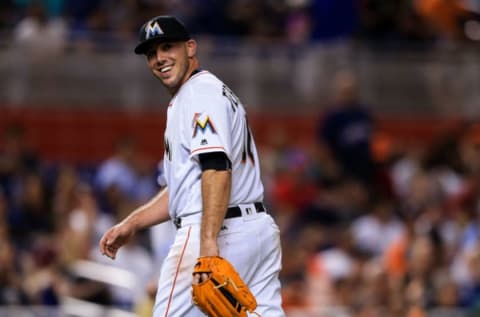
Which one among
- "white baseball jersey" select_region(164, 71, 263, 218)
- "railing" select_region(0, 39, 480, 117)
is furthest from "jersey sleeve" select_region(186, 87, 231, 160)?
"railing" select_region(0, 39, 480, 117)

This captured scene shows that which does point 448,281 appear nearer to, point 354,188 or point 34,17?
point 354,188

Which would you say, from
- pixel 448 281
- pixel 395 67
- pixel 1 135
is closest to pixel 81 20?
pixel 1 135

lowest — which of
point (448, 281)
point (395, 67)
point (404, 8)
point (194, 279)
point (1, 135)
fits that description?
point (194, 279)

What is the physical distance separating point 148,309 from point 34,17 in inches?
273

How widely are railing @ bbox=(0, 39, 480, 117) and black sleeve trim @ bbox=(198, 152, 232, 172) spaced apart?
8862 millimetres

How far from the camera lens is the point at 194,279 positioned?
5.77 m

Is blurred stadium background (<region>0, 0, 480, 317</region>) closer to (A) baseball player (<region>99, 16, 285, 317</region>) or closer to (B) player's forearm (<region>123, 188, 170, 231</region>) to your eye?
(B) player's forearm (<region>123, 188, 170, 231</region>)

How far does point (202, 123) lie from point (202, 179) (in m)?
0.28

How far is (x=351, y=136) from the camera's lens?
1395cm

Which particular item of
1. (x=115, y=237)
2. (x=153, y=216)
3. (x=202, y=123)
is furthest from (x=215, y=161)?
(x=115, y=237)

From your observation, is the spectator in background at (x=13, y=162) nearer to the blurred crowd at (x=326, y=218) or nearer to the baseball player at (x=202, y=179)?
the blurred crowd at (x=326, y=218)

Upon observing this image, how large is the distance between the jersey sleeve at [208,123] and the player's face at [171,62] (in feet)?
0.63

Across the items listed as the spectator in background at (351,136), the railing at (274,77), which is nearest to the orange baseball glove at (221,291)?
the spectator in background at (351,136)

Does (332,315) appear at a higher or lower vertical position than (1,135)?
lower
